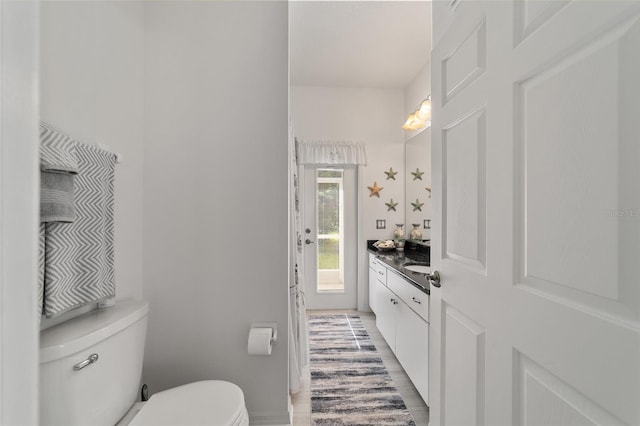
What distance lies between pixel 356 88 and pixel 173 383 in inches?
133

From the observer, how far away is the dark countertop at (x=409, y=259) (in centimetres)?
181

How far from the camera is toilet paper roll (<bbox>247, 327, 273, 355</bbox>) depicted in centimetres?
147

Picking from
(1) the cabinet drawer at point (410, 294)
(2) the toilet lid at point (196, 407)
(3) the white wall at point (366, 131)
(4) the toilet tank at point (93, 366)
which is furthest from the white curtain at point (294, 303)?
(3) the white wall at point (366, 131)

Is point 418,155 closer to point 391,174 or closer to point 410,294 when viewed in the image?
point 391,174

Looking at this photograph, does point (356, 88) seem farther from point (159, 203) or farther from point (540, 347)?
point (540, 347)

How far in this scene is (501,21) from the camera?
0.80 meters

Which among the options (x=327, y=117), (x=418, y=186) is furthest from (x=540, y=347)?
(x=327, y=117)

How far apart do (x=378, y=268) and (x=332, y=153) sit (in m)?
1.46

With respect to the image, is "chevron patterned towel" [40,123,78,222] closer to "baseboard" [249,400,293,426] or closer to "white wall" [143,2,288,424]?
"white wall" [143,2,288,424]

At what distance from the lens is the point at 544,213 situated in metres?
0.67

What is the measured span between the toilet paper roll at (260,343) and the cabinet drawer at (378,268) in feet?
4.71

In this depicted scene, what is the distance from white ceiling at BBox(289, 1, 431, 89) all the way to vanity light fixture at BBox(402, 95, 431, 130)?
1.70 feet

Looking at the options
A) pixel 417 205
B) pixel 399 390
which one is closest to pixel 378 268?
pixel 417 205

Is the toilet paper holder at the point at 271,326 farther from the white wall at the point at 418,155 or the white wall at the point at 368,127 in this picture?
the white wall at the point at 368,127
